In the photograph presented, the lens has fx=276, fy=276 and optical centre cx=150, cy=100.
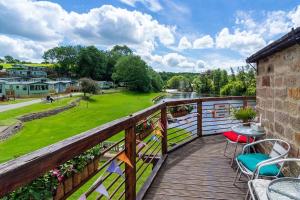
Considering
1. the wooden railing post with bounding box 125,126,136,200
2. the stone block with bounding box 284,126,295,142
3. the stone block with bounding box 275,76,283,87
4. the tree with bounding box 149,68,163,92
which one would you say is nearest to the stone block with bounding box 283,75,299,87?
the stone block with bounding box 275,76,283,87

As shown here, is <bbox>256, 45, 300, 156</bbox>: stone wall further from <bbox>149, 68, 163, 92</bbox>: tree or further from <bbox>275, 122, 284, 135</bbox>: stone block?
<bbox>149, 68, 163, 92</bbox>: tree

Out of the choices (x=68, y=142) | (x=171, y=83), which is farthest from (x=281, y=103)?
(x=171, y=83)

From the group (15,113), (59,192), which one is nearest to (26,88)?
(15,113)

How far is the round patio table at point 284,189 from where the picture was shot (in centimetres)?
192

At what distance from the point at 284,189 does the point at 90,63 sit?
203 ft

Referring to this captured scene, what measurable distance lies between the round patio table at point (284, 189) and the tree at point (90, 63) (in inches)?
2406

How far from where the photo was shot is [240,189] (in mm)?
3451

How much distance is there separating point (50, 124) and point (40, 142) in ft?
18.9

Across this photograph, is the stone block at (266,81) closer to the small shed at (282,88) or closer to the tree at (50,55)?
the small shed at (282,88)

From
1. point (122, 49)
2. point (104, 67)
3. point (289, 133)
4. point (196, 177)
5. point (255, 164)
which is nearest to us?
point (255, 164)

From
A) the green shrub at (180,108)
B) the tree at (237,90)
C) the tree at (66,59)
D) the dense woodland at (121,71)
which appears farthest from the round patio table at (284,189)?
the tree at (66,59)

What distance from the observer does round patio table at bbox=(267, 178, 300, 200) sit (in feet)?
6.30

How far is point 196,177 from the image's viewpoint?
3887 millimetres

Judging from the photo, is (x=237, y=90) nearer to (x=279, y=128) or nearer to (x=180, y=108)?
(x=180, y=108)
